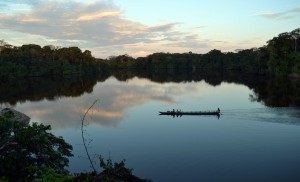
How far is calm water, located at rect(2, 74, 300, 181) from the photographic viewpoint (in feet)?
102

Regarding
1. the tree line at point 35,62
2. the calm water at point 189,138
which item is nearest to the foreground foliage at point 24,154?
the calm water at point 189,138

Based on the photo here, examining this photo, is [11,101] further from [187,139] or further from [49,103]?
[187,139]

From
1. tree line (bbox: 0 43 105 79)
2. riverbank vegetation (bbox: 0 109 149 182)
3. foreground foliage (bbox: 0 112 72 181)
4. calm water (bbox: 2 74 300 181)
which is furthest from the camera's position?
tree line (bbox: 0 43 105 79)

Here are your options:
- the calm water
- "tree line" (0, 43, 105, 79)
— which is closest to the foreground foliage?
the calm water

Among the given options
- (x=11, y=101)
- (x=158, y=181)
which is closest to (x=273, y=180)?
(x=158, y=181)

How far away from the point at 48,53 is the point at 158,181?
173 meters

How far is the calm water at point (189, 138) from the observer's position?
31.2 meters

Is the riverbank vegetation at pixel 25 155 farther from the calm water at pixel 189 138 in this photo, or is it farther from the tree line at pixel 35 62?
the tree line at pixel 35 62

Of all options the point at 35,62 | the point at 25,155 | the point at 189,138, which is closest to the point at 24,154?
the point at 25,155

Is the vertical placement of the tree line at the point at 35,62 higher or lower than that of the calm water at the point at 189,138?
higher

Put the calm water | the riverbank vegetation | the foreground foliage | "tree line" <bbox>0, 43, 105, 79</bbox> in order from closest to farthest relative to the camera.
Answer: the riverbank vegetation → the foreground foliage → the calm water → "tree line" <bbox>0, 43, 105, 79</bbox>

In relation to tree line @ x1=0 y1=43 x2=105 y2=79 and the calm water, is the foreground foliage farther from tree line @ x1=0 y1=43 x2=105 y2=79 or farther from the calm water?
Result: tree line @ x1=0 y1=43 x2=105 y2=79

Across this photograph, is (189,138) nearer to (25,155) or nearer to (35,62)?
(25,155)

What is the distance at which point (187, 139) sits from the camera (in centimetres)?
4225
